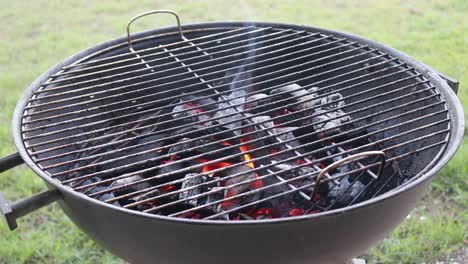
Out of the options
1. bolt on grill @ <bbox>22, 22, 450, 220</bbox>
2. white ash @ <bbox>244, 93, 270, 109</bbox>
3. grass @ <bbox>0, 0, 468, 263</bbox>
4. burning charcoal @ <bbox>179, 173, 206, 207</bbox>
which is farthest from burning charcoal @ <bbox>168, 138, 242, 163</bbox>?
grass @ <bbox>0, 0, 468, 263</bbox>

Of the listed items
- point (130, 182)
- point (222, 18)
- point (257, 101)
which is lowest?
point (222, 18)

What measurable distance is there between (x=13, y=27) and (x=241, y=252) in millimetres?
4074

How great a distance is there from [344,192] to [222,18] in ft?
10.4

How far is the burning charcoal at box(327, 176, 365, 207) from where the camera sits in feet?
5.31

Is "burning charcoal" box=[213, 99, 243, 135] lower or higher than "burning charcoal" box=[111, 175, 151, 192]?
higher

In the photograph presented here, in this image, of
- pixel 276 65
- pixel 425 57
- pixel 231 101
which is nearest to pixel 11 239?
pixel 231 101

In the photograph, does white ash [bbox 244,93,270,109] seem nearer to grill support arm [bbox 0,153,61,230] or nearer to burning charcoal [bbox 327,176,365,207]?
burning charcoal [bbox 327,176,365,207]

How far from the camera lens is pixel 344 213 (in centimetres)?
127

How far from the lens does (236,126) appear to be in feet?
5.97

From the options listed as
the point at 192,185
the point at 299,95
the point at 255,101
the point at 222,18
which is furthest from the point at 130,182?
the point at 222,18

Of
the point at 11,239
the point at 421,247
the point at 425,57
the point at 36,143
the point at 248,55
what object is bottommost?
the point at 11,239

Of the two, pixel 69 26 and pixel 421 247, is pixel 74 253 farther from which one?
pixel 69 26

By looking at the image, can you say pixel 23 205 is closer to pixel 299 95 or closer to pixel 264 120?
pixel 264 120

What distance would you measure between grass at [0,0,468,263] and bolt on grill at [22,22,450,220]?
772 millimetres
